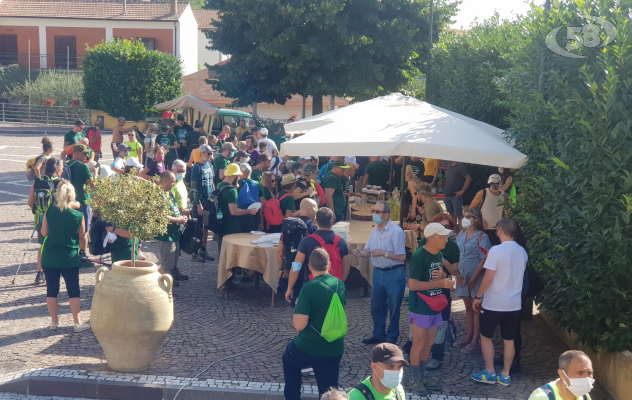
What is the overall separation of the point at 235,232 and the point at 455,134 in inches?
139

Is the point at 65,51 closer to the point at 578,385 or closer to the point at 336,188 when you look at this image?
the point at 336,188

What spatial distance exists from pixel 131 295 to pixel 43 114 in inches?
1547

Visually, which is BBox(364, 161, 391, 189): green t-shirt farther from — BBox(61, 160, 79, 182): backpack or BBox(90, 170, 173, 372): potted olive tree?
BBox(90, 170, 173, 372): potted olive tree

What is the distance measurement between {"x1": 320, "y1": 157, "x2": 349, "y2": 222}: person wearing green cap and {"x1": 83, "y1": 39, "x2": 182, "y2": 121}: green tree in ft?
99.8

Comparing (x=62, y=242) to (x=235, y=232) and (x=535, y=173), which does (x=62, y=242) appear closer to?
(x=235, y=232)

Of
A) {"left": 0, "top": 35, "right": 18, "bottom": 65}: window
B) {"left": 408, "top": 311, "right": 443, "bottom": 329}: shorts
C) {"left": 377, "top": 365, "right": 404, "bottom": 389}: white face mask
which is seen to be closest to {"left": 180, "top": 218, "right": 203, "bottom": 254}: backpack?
{"left": 408, "top": 311, "right": 443, "bottom": 329}: shorts

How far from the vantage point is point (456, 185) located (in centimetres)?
1250

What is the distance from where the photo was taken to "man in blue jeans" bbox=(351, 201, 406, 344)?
7406 millimetres

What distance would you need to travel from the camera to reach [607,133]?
6.35 metres

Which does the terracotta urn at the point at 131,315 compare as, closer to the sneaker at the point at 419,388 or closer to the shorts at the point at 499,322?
the sneaker at the point at 419,388

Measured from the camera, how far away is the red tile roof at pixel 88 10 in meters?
49.9

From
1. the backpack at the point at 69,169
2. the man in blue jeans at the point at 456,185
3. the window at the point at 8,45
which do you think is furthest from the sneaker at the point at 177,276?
the window at the point at 8,45

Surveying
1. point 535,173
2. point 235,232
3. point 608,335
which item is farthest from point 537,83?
point 235,232

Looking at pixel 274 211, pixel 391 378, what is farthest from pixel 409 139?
pixel 391 378
